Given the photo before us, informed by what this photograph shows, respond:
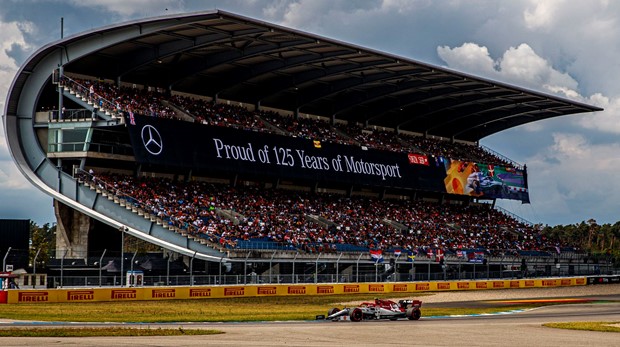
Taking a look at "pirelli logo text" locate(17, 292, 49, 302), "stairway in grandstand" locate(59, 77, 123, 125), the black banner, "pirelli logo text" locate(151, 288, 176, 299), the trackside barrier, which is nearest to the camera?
"pirelli logo text" locate(17, 292, 49, 302)

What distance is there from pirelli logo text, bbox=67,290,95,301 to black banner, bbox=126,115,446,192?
1788cm

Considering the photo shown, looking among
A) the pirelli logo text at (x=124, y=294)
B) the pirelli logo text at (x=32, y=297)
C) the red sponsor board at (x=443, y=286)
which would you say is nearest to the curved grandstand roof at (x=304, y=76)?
the red sponsor board at (x=443, y=286)

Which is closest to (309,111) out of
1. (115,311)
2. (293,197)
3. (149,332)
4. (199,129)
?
(293,197)

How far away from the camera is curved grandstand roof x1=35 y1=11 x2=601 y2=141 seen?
201 feet

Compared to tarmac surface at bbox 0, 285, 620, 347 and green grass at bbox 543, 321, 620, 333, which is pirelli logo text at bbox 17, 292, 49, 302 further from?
green grass at bbox 543, 321, 620, 333

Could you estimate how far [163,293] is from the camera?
1913 inches

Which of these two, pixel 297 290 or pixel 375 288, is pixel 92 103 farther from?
pixel 375 288

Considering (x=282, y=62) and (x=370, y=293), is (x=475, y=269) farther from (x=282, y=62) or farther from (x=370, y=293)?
(x=282, y=62)

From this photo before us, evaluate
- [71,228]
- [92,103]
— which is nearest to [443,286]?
[71,228]

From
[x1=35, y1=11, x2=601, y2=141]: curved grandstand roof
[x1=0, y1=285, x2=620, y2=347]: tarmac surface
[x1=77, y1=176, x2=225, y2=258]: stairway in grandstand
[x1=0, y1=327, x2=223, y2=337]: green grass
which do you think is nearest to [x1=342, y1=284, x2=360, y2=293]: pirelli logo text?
[x1=77, y1=176, x2=225, y2=258]: stairway in grandstand

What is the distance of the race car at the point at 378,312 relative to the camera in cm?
3431

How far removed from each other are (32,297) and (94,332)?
55.4 ft

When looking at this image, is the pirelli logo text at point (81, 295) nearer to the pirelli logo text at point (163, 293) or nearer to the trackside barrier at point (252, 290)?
the trackside barrier at point (252, 290)

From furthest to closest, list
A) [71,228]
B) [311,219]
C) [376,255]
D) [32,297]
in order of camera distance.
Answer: [311,219]
[376,255]
[71,228]
[32,297]
